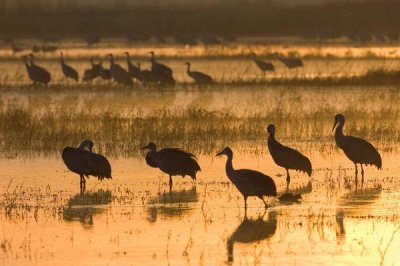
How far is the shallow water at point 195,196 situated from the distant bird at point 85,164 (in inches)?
7.7

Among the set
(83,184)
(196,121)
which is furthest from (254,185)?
(196,121)

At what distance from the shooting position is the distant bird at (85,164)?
1603 cm

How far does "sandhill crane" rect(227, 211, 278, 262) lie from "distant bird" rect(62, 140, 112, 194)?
2783mm

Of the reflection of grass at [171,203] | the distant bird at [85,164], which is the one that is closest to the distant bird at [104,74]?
the distant bird at [85,164]

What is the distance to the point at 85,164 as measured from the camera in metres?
16.2

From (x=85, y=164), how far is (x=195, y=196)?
1623mm

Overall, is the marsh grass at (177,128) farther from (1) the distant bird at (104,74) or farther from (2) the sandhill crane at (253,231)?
(1) the distant bird at (104,74)

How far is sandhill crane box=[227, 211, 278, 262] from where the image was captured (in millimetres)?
12609

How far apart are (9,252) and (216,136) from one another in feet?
30.7

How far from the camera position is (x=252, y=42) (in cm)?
6322

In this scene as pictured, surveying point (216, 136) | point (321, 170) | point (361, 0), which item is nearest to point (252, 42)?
point (361, 0)

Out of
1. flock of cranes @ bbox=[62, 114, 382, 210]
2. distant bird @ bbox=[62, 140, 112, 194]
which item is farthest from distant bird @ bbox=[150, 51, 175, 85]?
distant bird @ bbox=[62, 140, 112, 194]

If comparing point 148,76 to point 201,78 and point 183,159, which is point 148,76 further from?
point 183,159

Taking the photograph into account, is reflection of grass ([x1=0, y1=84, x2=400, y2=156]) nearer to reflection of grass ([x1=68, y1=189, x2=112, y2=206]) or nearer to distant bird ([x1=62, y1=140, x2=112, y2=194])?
distant bird ([x1=62, y1=140, x2=112, y2=194])
